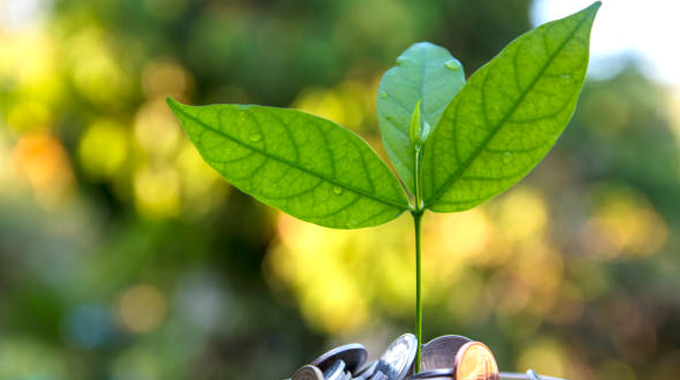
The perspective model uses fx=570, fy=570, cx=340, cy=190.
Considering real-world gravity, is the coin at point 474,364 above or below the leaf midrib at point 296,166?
below

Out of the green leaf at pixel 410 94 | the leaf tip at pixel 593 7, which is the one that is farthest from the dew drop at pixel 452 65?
the leaf tip at pixel 593 7

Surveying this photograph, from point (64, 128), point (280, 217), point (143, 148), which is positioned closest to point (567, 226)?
point (280, 217)

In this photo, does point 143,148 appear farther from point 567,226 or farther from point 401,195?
point 401,195

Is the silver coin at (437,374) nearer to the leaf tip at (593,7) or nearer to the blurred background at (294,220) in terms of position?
the leaf tip at (593,7)

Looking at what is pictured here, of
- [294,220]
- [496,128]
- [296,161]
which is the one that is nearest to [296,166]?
[296,161]

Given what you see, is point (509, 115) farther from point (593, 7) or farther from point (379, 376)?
point (379, 376)

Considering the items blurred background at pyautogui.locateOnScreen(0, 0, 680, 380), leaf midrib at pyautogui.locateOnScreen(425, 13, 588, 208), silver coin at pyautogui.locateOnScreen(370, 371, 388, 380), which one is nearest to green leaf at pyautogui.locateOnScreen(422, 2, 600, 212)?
leaf midrib at pyautogui.locateOnScreen(425, 13, 588, 208)
